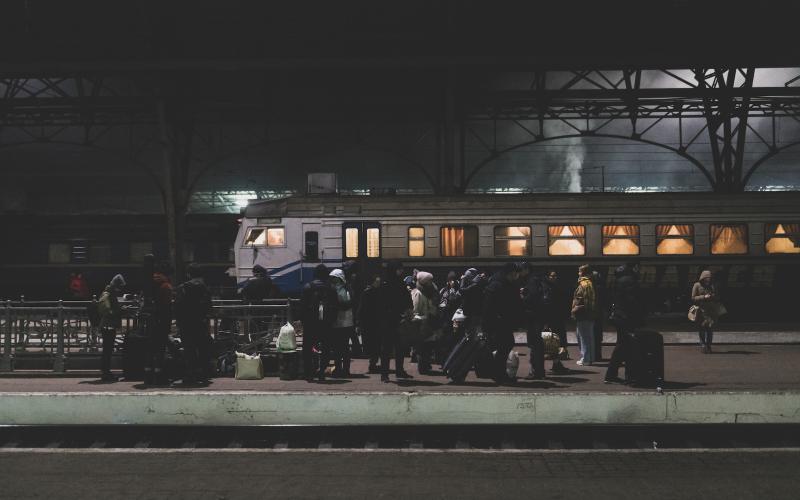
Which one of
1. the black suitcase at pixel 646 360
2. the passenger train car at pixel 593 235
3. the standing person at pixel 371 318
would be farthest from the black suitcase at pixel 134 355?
the passenger train car at pixel 593 235

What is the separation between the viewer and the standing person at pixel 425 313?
1068cm

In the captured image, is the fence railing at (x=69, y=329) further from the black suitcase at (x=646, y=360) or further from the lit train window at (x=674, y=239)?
the lit train window at (x=674, y=239)

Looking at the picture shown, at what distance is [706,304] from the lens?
1347cm

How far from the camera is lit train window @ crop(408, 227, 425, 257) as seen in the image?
1909 centimetres

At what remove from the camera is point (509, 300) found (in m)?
9.76

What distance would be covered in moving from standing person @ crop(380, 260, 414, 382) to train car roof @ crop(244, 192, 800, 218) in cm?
905

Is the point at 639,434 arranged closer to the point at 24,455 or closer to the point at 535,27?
the point at 24,455

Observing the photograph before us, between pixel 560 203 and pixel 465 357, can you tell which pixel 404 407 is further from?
pixel 560 203

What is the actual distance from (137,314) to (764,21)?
23.7 metres

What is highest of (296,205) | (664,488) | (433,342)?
(296,205)

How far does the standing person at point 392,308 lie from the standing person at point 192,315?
8.42ft

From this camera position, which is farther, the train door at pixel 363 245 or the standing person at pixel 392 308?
the train door at pixel 363 245

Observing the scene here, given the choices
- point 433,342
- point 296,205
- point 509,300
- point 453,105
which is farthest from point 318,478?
point 453,105

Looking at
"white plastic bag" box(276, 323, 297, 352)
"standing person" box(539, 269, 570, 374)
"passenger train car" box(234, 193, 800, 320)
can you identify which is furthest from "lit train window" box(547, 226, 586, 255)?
"white plastic bag" box(276, 323, 297, 352)
